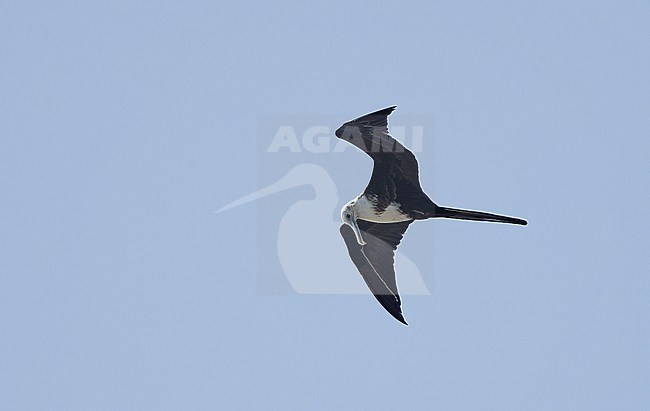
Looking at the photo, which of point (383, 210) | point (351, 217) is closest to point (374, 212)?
point (383, 210)

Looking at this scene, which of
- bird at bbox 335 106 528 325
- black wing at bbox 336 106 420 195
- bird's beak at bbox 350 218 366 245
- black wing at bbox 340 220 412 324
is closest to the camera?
black wing at bbox 336 106 420 195

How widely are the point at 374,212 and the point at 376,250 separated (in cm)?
58

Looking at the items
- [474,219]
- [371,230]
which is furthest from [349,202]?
[474,219]

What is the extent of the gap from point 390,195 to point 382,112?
115 cm

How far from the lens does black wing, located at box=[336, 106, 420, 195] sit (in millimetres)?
10148

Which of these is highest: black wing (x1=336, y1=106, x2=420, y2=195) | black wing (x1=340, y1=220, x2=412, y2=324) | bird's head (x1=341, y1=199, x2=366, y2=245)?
black wing (x1=336, y1=106, x2=420, y2=195)

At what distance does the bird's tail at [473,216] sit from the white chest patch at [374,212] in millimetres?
346

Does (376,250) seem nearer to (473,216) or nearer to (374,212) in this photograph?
(374,212)

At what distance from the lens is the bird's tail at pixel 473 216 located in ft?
35.1

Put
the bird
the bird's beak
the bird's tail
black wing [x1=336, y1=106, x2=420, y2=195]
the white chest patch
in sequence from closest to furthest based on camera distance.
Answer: black wing [x1=336, y1=106, x2=420, y2=195], the bird, the bird's tail, the white chest patch, the bird's beak

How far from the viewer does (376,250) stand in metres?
11.6

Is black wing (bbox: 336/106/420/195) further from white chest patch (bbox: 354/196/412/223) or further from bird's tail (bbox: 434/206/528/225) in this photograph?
bird's tail (bbox: 434/206/528/225)

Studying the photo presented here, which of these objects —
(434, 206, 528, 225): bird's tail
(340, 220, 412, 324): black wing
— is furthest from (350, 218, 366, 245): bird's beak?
(434, 206, 528, 225): bird's tail

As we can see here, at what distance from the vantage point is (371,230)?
38.1 ft
